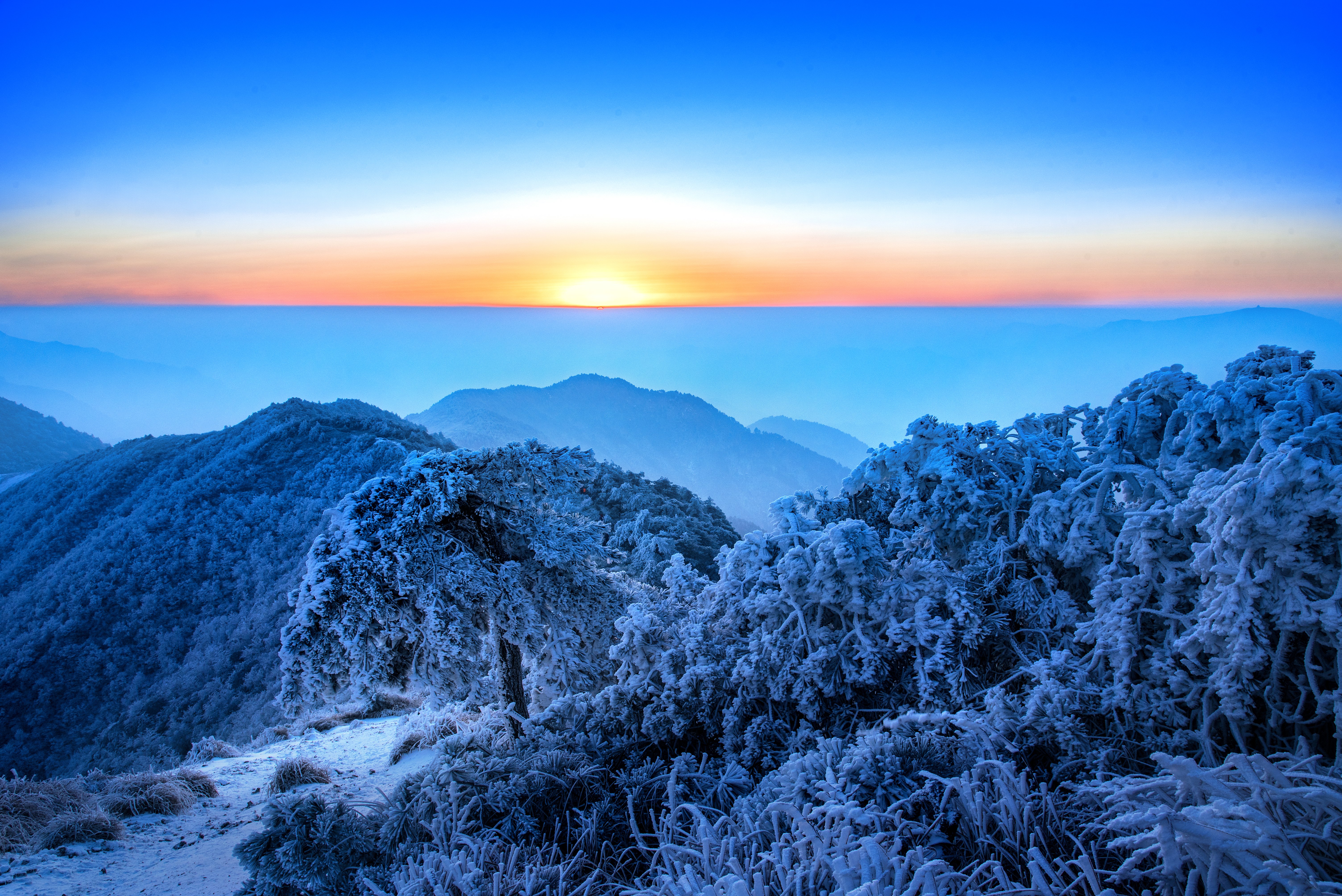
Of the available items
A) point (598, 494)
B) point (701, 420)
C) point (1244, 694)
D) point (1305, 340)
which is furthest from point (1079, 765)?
point (701, 420)

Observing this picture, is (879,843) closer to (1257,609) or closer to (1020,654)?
(1257,609)

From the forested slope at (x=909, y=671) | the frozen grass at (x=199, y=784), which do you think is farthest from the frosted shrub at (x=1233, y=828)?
the frozen grass at (x=199, y=784)

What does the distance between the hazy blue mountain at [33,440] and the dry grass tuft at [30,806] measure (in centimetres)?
4961

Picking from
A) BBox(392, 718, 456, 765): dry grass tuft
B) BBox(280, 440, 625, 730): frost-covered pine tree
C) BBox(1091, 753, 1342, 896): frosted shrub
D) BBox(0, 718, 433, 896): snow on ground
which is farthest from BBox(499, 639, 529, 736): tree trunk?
BBox(1091, 753, 1342, 896): frosted shrub

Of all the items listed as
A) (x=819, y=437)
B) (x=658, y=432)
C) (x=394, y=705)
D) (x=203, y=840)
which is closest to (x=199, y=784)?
(x=203, y=840)

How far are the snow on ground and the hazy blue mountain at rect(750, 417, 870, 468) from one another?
73.6 m

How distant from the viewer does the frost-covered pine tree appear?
24.4 feet

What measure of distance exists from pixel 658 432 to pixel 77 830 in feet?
201

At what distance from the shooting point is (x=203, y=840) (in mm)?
6836

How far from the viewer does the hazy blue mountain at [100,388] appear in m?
67.0

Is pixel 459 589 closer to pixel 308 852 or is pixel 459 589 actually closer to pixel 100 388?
pixel 308 852

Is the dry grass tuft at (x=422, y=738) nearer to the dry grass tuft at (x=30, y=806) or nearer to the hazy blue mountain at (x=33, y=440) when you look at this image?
the dry grass tuft at (x=30, y=806)

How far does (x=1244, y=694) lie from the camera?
455 centimetres

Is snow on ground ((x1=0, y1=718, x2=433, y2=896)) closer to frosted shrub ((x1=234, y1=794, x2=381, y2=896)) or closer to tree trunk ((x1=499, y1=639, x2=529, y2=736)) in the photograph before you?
frosted shrub ((x1=234, y1=794, x2=381, y2=896))
